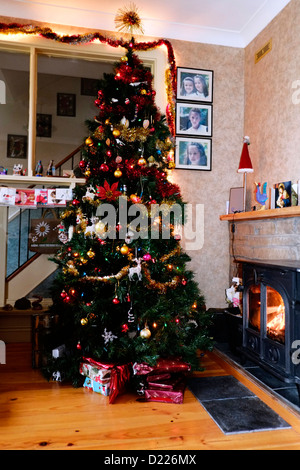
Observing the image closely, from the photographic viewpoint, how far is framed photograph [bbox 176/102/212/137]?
341cm

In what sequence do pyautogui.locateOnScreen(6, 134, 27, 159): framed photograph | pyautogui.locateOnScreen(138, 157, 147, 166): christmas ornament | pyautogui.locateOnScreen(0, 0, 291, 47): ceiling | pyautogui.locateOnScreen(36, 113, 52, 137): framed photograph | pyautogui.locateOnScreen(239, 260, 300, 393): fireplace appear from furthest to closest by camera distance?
pyautogui.locateOnScreen(36, 113, 52, 137): framed photograph → pyautogui.locateOnScreen(6, 134, 27, 159): framed photograph → pyautogui.locateOnScreen(0, 0, 291, 47): ceiling → pyautogui.locateOnScreen(138, 157, 147, 166): christmas ornament → pyautogui.locateOnScreen(239, 260, 300, 393): fireplace

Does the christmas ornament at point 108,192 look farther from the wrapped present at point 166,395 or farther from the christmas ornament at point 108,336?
the wrapped present at point 166,395

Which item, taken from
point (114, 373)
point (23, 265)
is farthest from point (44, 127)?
point (114, 373)

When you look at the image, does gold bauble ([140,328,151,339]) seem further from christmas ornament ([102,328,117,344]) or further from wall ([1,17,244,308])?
wall ([1,17,244,308])

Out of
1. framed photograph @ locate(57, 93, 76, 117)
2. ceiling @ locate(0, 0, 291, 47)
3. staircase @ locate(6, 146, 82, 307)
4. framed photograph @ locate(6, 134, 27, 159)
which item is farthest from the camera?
framed photograph @ locate(57, 93, 76, 117)

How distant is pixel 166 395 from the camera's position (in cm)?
218

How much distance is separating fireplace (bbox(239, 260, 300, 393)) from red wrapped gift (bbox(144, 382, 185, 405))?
59 centimetres

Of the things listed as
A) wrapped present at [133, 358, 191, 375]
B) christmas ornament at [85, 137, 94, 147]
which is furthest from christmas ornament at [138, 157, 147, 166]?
wrapped present at [133, 358, 191, 375]

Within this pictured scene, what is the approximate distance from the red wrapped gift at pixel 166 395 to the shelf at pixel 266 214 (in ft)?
4.54

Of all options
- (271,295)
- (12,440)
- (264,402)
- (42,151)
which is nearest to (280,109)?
(271,295)

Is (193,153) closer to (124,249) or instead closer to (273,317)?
(124,249)

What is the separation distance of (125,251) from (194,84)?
2.01m

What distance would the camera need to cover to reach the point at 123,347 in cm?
236

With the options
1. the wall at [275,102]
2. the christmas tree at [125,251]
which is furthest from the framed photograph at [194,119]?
the christmas tree at [125,251]
